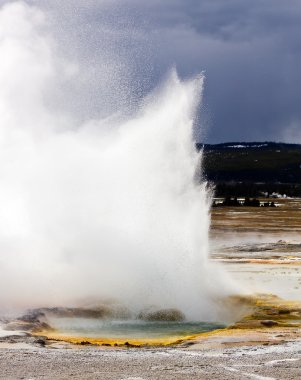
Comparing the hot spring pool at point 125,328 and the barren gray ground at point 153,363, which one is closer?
the barren gray ground at point 153,363

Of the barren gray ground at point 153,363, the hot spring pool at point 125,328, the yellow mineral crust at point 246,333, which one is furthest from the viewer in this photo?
the hot spring pool at point 125,328

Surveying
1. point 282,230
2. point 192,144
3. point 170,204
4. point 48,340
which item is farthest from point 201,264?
point 282,230

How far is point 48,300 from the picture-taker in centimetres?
2186

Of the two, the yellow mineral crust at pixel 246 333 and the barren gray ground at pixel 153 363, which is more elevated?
the yellow mineral crust at pixel 246 333

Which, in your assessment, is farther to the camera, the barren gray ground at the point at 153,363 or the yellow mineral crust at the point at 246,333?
the yellow mineral crust at the point at 246,333

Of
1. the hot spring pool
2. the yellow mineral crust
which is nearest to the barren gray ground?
the yellow mineral crust

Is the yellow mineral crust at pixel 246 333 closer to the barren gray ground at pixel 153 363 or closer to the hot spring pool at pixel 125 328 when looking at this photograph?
the hot spring pool at pixel 125 328

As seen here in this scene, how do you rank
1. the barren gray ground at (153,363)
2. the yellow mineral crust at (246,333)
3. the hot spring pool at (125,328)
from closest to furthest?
the barren gray ground at (153,363) → the yellow mineral crust at (246,333) → the hot spring pool at (125,328)

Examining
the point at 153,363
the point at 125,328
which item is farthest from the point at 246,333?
the point at 153,363

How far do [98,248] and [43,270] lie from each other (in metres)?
1.94

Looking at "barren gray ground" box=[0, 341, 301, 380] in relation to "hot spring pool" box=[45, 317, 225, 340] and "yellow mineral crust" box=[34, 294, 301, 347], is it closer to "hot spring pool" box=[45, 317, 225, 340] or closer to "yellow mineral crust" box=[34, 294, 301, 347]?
"yellow mineral crust" box=[34, 294, 301, 347]

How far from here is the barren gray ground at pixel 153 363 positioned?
1302 cm

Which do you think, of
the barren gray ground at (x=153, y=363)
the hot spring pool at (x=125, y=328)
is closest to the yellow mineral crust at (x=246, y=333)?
the hot spring pool at (x=125, y=328)

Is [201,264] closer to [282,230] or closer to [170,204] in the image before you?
[170,204]
